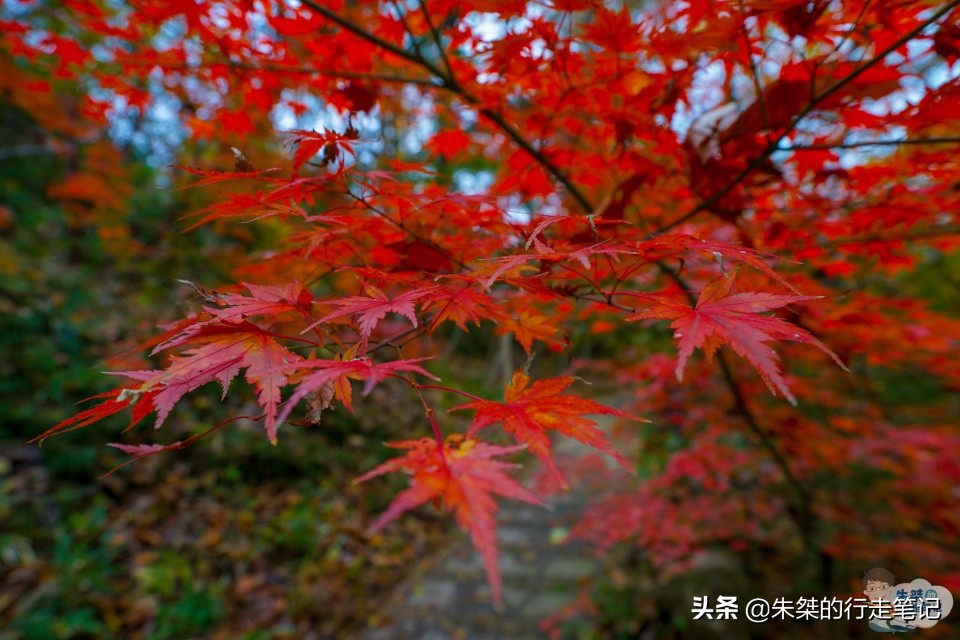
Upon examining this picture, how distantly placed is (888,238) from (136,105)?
3456mm

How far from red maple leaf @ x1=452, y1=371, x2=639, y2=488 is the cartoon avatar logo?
8.52 feet

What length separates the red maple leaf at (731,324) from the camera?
718mm

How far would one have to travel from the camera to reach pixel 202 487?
12.8 feet

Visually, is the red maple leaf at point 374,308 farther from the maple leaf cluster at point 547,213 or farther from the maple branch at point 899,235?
the maple branch at point 899,235

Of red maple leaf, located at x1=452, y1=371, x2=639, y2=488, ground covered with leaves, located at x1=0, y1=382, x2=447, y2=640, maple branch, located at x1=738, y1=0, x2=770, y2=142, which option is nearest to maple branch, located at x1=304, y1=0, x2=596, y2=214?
maple branch, located at x1=738, y1=0, x2=770, y2=142

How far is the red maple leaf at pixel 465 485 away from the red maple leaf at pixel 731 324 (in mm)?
365

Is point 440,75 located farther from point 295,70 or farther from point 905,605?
point 905,605

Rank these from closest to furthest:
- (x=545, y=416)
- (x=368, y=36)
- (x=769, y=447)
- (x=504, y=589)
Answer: (x=545, y=416) < (x=368, y=36) < (x=769, y=447) < (x=504, y=589)

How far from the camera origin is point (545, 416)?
0.92 meters

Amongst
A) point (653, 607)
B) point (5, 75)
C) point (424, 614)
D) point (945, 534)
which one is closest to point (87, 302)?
point (5, 75)

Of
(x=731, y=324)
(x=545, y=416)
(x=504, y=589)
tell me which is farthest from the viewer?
(x=504, y=589)

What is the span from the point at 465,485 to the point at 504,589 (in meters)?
3.61

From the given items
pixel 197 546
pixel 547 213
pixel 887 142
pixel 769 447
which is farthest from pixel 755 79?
pixel 197 546

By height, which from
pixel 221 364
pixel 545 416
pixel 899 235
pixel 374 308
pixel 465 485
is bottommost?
pixel 465 485
